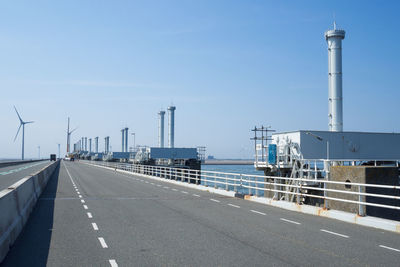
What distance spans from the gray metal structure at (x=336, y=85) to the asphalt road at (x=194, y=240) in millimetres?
37006

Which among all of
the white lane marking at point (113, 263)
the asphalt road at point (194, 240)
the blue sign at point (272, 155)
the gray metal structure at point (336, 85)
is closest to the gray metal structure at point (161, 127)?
the gray metal structure at point (336, 85)

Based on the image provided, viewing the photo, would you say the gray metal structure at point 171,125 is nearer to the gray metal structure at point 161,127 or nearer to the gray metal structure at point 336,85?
the gray metal structure at point 161,127

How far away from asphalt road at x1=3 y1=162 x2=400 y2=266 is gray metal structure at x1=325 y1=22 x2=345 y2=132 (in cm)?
3701

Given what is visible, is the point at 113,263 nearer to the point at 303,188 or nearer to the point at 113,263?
the point at 113,263

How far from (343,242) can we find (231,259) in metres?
3.48

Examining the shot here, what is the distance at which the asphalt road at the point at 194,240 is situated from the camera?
8.20 metres

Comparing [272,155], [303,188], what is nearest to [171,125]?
[272,155]

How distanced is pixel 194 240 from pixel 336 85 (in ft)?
147

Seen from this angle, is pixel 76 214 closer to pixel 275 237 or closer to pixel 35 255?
pixel 35 255

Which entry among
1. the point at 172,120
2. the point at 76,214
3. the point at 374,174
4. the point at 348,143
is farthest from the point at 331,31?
the point at 172,120

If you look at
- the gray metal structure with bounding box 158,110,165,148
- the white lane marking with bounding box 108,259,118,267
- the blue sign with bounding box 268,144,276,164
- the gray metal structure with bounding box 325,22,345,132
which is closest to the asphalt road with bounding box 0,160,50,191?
the blue sign with bounding box 268,144,276,164

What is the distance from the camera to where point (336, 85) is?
167ft

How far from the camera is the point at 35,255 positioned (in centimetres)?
867

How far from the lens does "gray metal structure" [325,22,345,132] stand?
50594mm
